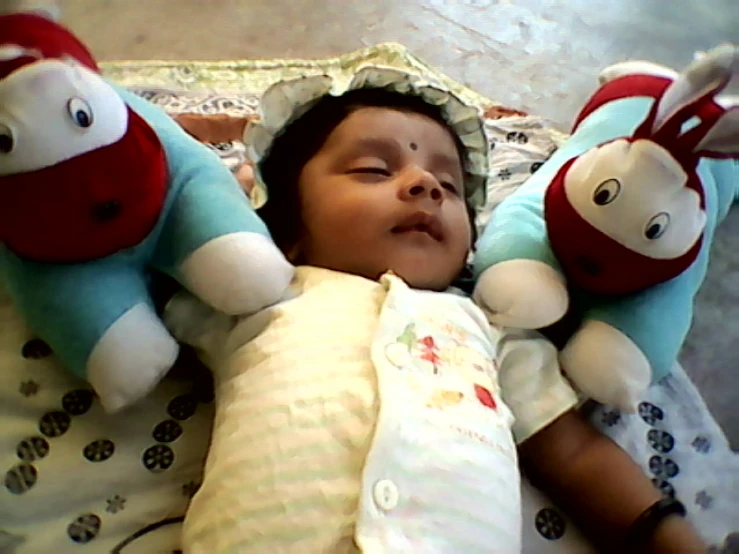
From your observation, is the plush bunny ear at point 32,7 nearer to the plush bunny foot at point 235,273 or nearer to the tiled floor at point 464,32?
the plush bunny foot at point 235,273

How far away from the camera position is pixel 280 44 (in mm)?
1609

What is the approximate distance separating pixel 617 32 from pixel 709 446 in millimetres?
1086

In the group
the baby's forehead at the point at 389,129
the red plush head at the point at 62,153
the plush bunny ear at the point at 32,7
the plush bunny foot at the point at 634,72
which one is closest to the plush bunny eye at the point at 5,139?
the red plush head at the point at 62,153

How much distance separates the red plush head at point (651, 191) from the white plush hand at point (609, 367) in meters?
0.05

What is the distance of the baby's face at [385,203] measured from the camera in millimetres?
846

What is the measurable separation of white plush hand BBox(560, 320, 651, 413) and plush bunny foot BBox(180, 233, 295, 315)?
299 millimetres

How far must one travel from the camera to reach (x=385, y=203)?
2.77 ft

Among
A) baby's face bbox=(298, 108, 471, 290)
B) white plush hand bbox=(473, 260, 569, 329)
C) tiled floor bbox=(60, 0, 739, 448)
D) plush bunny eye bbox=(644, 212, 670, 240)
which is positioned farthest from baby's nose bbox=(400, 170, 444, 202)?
tiled floor bbox=(60, 0, 739, 448)

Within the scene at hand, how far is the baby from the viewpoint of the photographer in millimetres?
654

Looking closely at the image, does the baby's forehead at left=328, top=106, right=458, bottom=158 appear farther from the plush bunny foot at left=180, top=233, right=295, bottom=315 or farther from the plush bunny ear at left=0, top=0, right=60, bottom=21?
the plush bunny ear at left=0, top=0, right=60, bottom=21

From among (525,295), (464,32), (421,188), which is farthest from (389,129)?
(464,32)

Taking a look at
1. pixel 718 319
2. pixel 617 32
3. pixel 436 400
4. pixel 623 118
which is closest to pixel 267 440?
pixel 436 400

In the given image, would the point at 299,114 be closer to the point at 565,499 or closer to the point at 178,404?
the point at 178,404

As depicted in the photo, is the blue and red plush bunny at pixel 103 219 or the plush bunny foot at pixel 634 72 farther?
the plush bunny foot at pixel 634 72
